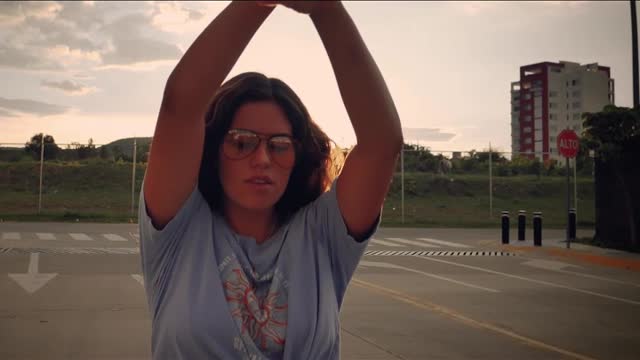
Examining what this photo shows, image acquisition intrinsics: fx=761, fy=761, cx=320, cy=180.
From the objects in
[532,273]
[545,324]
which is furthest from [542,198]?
[545,324]

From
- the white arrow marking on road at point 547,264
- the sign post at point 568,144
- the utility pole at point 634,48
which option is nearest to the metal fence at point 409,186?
the utility pole at point 634,48

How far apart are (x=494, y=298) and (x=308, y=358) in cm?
844

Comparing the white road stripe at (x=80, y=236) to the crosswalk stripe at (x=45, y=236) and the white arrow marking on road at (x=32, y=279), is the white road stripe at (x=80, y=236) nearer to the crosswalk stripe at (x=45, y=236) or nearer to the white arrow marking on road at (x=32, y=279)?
the crosswalk stripe at (x=45, y=236)

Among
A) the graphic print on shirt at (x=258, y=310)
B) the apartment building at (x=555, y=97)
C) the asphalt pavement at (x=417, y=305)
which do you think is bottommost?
the asphalt pavement at (x=417, y=305)

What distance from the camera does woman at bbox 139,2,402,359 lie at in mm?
1483

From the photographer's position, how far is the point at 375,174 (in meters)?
1.66

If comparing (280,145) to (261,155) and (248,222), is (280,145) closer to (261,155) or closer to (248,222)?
(261,155)

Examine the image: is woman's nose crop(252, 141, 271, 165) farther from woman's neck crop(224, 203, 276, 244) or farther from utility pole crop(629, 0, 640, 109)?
utility pole crop(629, 0, 640, 109)

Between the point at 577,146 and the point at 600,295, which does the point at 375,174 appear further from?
the point at 577,146

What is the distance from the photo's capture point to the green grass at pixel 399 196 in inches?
1194

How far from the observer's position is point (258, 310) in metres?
1.65

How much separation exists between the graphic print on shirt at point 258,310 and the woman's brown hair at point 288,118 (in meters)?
0.20

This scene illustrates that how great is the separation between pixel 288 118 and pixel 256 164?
16 centimetres

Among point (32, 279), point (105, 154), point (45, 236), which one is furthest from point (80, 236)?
point (105, 154)
